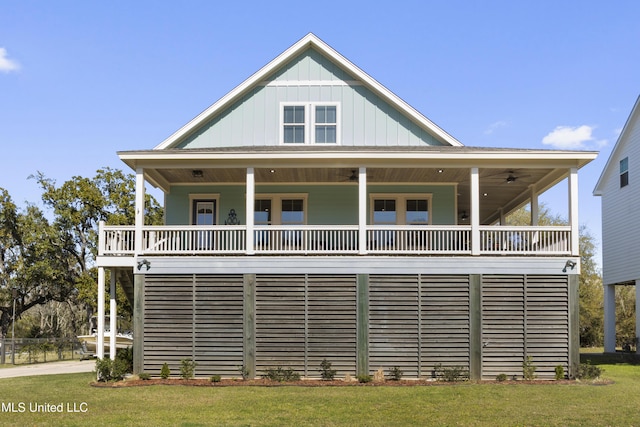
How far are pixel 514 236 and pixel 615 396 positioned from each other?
4.94m

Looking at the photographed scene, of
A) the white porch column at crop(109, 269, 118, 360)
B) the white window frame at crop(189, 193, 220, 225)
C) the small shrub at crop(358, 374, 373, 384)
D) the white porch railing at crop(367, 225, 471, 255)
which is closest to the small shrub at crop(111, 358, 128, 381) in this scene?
the white porch column at crop(109, 269, 118, 360)

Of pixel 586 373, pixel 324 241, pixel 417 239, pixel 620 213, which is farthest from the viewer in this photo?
pixel 620 213

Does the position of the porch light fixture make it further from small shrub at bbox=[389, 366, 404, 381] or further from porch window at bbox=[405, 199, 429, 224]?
small shrub at bbox=[389, 366, 404, 381]

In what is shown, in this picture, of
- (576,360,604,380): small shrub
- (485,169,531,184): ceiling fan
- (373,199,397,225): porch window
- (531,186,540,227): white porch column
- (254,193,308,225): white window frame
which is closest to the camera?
(576,360,604,380): small shrub

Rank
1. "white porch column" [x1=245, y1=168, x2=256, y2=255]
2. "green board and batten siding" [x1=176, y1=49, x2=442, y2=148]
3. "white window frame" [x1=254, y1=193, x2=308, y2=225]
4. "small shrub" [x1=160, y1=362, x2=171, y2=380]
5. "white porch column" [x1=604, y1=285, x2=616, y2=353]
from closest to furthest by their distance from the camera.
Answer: "small shrub" [x1=160, y1=362, x2=171, y2=380], "white porch column" [x1=245, y1=168, x2=256, y2=255], "green board and batten siding" [x1=176, y1=49, x2=442, y2=148], "white window frame" [x1=254, y1=193, x2=308, y2=225], "white porch column" [x1=604, y1=285, x2=616, y2=353]

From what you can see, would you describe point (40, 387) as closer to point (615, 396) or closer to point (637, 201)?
point (615, 396)

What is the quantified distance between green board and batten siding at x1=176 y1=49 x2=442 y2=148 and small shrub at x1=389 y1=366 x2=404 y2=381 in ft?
21.6

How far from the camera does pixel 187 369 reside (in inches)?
647

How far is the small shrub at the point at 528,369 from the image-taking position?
16.3 meters

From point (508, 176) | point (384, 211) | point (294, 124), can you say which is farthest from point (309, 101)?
point (508, 176)

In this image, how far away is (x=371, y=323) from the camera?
16.7 metres

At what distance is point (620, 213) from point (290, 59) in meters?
15.7

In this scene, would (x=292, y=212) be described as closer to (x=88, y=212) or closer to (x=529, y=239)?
(x=529, y=239)

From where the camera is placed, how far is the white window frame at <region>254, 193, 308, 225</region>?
20.0m
